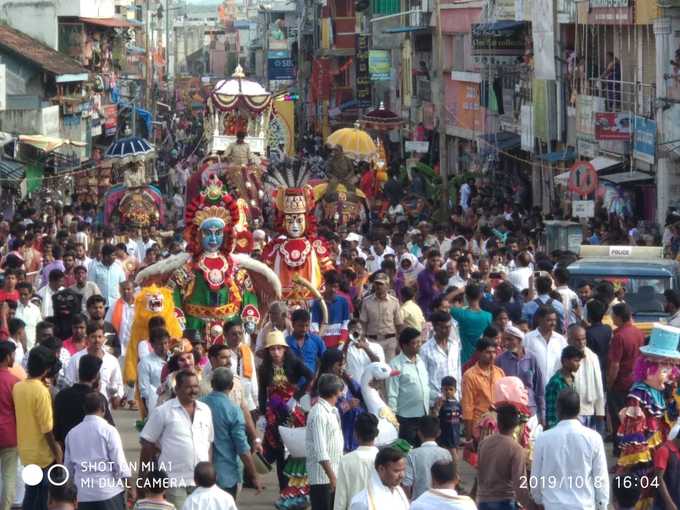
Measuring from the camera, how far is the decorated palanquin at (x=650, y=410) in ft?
38.2

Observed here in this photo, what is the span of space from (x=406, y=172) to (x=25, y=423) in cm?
3564

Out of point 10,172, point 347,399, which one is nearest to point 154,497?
point 347,399

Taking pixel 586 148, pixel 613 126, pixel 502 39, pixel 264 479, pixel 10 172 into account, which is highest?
pixel 502 39

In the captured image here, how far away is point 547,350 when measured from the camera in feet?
48.7

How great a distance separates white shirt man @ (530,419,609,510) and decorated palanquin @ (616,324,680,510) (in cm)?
86

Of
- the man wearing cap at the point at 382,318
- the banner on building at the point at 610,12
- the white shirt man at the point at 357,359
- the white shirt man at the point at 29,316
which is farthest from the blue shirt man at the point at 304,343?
the banner on building at the point at 610,12

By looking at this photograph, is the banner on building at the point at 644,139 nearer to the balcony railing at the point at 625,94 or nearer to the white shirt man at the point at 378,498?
the balcony railing at the point at 625,94

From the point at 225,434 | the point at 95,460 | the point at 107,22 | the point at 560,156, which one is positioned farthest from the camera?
the point at 107,22

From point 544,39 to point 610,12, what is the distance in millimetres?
3099

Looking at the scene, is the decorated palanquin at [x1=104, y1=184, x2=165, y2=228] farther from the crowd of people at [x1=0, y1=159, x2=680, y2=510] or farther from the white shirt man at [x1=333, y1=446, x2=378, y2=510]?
the white shirt man at [x1=333, y1=446, x2=378, y2=510]

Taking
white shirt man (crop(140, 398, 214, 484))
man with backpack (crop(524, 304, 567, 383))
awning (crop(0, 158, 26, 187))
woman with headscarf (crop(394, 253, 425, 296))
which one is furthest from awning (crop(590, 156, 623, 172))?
white shirt man (crop(140, 398, 214, 484))

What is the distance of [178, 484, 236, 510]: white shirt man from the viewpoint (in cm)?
994

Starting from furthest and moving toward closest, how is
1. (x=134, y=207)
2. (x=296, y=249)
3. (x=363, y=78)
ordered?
(x=363, y=78) → (x=134, y=207) → (x=296, y=249)

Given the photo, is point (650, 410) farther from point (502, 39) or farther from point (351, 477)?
point (502, 39)
